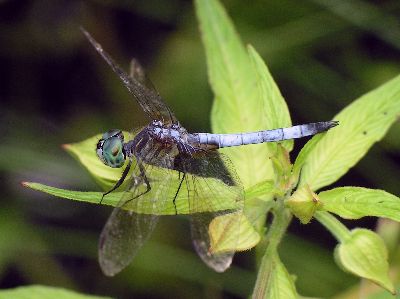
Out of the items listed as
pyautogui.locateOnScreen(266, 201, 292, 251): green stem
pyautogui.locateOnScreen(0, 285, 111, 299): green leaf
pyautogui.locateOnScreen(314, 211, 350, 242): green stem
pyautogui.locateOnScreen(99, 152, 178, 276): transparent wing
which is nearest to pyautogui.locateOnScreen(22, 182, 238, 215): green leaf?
pyautogui.locateOnScreen(99, 152, 178, 276): transparent wing

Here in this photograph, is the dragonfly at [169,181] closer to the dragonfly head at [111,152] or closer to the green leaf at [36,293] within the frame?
the dragonfly head at [111,152]

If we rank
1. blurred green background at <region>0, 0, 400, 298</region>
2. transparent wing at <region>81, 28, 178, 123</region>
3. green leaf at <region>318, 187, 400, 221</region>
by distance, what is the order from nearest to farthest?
green leaf at <region>318, 187, 400, 221</region> < transparent wing at <region>81, 28, 178, 123</region> < blurred green background at <region>0, 0, 400, 298</region>

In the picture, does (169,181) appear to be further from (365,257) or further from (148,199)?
(365,257)

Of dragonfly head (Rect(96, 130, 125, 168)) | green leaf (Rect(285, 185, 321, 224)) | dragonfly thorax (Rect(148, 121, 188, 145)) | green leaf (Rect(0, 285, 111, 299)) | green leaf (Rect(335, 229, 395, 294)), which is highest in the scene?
dragonfly thorax (Rect(148, 121, 188, 145))

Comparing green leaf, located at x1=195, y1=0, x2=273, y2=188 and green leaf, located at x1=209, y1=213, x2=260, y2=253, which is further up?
green leaf, located at x1=195, y1=0, x2=273, y2=188

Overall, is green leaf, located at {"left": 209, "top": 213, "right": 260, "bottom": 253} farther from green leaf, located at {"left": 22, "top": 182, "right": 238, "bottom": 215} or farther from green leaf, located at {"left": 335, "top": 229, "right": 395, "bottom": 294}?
green leaf, located at {"left": 335, "top": 229, "right": 395, "bottom": 294}

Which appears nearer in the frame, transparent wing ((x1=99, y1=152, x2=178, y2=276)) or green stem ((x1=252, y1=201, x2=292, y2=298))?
green stem ((x1=252, y1=201, x2=292, y2=298))

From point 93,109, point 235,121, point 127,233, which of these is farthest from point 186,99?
point 127,233
